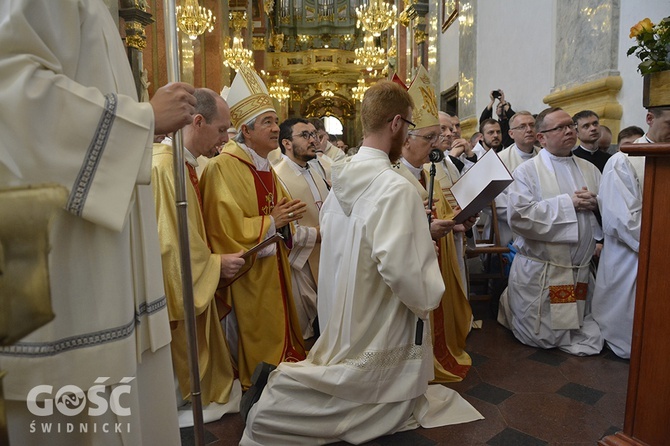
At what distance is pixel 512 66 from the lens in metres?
7.53

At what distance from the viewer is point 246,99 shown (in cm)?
325

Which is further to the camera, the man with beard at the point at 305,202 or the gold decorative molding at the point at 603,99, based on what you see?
the gold decorative molding at the point at 603,99

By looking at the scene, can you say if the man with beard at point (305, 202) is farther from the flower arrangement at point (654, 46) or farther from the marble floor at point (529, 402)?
the flower arrangement at point (654, 46)

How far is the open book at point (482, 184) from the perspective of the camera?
284 centimetres

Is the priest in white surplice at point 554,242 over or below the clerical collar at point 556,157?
below

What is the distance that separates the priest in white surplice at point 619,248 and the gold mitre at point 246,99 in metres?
2.41

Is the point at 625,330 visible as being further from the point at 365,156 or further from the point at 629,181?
the point at 365,156

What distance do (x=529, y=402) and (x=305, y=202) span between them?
2.13 meters

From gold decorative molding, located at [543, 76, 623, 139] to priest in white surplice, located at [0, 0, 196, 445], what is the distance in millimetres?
4791

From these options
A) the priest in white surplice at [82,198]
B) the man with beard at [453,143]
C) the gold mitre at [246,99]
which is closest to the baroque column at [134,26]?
the man with beard at [453,143]

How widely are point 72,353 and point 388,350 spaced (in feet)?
4.80


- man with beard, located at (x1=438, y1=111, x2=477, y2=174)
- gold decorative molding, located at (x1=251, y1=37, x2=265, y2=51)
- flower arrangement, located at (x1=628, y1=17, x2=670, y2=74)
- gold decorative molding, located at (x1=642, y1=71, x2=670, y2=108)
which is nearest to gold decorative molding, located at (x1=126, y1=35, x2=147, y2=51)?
man with beard, located at (x1=438, y1=111, x2=477, y2=174)

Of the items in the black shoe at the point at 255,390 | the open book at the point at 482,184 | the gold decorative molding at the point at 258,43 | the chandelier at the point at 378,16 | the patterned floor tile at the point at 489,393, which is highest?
the gold decorative molding at the point at 258,43

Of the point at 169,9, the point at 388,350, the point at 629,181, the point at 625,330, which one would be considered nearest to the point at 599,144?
the point at 629,181
